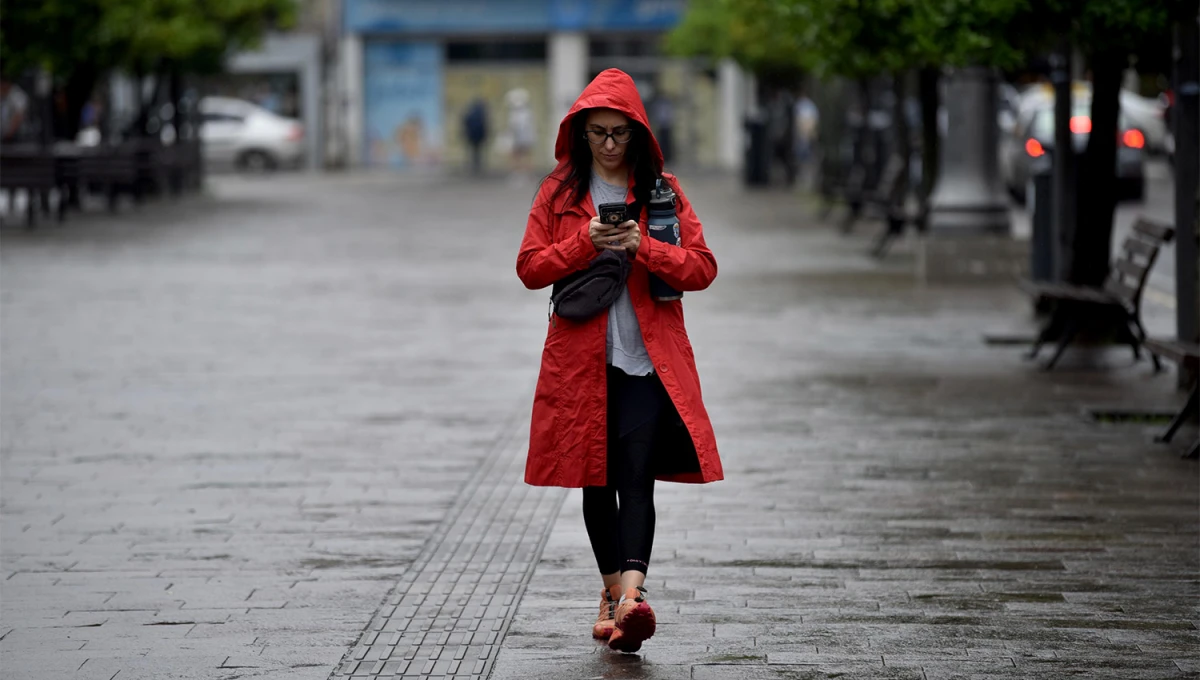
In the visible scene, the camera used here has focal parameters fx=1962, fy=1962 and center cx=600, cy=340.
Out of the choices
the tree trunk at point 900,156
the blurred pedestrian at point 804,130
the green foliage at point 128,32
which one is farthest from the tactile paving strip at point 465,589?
the blurred pedestrian at point 804,130

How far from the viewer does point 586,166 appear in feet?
18.2

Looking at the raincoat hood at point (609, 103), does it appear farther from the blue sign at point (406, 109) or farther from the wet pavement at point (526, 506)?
the blue sign at point (406, 109)

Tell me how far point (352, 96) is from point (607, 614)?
43331mm

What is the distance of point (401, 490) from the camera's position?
7.92 meters

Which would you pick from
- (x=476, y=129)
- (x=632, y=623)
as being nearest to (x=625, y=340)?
(x=632, y=623)

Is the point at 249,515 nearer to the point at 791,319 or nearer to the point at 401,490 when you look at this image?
the point at 401,490

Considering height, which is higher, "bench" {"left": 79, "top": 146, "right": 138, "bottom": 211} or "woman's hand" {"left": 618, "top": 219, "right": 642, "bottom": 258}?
"woman's hand" {"left": 618, "top": 219, "right": 642, "bottom": 258}

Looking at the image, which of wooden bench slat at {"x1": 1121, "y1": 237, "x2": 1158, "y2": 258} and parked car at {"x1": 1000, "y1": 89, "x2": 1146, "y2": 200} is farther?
parked car at {"x1": 1000, "y1": 89, "x2": 1146, "y2": 200}

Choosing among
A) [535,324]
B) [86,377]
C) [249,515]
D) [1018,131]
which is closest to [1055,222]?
[535,324]

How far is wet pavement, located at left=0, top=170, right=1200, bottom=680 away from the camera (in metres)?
5.53

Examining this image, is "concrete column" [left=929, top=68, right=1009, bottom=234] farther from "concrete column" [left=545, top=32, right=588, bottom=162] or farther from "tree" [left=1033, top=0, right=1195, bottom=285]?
"concrete column" [left=545, top=32, right=588, bottom=162]

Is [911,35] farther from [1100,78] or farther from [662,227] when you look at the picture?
[662,227]

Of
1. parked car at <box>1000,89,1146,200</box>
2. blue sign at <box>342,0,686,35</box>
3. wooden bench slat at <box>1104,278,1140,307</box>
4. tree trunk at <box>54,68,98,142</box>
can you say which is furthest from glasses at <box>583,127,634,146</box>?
blue sign at <box>342,0,686,35</box>

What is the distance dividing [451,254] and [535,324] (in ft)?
21.9
